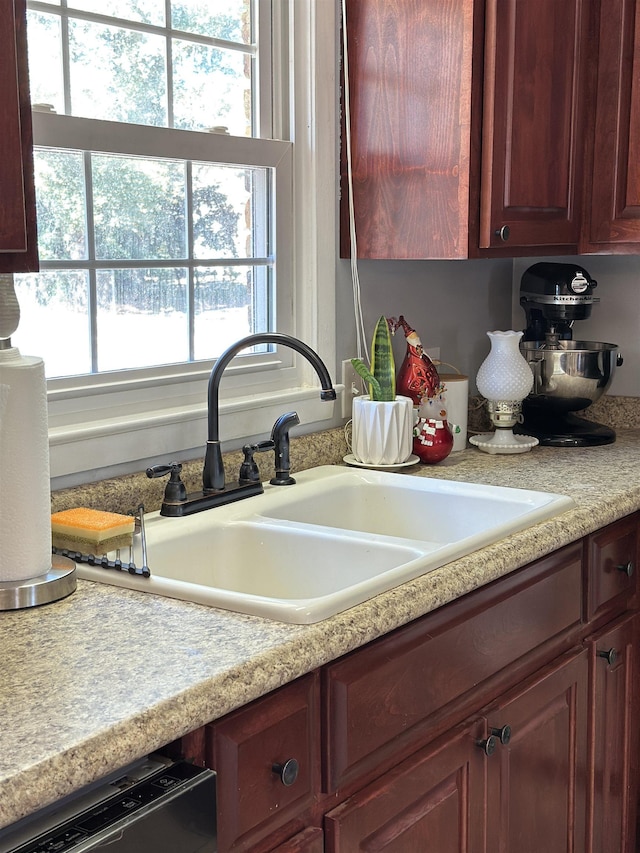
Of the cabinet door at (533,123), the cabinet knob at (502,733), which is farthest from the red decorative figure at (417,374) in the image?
the cabinet knob at (502,733)

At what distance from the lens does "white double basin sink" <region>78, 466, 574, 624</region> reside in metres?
1.44

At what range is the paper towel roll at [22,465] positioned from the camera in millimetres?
1372

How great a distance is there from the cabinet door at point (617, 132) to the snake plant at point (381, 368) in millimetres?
656

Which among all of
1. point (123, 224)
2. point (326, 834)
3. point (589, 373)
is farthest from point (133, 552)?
point (589, 373)

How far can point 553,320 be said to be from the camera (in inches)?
106

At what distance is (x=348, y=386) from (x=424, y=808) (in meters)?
1.10

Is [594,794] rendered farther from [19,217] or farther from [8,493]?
[19,217]

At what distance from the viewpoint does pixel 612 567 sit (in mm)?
2080

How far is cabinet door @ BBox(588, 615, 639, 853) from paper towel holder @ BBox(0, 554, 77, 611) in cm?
Answer: 106

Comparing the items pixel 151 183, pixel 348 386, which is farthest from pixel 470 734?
pixel 151 183

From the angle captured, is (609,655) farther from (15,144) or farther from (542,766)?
(15,144)

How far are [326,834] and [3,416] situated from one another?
0.68 m

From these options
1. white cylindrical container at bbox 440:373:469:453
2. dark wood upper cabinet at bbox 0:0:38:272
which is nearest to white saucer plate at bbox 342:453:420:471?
white cylindrical container at bbox 440:373:469:453

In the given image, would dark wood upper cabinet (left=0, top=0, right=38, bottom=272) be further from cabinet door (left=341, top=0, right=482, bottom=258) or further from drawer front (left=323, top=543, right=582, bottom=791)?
cabinet door (left=341, top=0, right=482, bottom=258)
